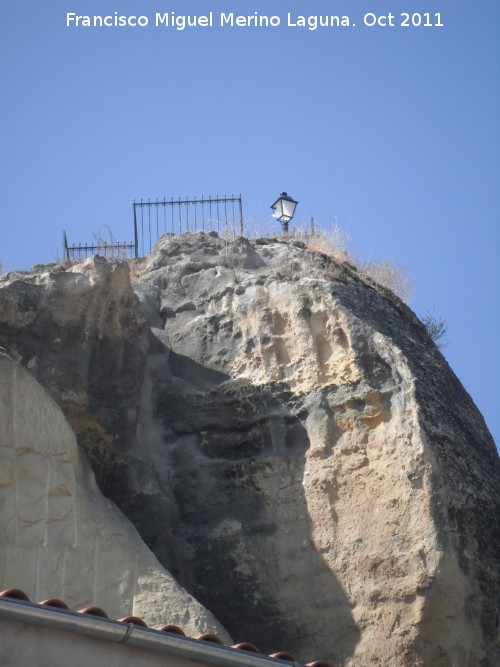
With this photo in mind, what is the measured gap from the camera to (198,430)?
12.4 meters

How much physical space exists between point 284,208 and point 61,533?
6211mm

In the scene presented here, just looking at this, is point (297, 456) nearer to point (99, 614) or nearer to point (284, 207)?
point (99, 614)

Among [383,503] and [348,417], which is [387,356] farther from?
[383,503]

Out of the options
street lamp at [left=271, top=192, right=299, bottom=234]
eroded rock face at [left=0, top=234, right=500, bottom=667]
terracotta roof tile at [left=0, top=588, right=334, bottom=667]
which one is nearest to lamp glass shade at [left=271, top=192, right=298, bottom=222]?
street lamp at [left=271, top=192, right=299, bottom=234]

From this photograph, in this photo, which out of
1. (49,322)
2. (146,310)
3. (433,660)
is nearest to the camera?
(433,660)

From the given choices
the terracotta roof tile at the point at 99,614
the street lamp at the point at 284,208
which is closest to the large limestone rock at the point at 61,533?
the terracotta roof tile at the point at 99,614

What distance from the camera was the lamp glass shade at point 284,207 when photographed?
15.5 metres

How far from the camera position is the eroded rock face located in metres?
10.9

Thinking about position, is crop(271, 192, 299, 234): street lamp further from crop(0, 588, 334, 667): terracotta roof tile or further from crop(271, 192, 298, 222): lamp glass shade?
crop(0, 588, 334, 667): terracotta roof tile

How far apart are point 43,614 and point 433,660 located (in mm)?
4072

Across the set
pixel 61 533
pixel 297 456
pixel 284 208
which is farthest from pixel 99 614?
pixel 284 208

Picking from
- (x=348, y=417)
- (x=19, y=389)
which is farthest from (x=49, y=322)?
(x=348, y=417)

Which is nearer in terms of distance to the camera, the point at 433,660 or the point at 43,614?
the point at 43,614

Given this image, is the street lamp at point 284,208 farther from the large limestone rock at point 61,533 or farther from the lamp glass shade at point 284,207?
the large limestone rock at point 61,533
